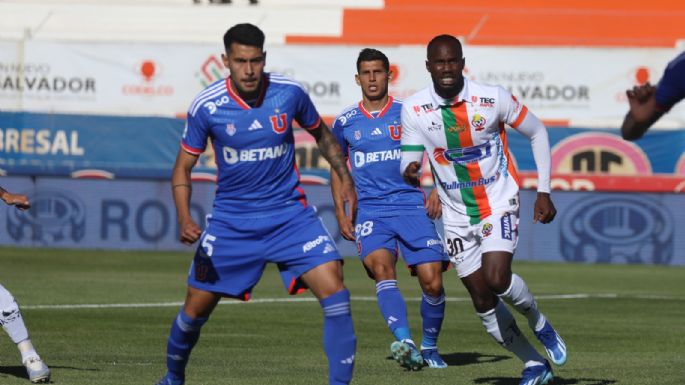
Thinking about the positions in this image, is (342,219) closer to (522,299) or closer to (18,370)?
(522,299)

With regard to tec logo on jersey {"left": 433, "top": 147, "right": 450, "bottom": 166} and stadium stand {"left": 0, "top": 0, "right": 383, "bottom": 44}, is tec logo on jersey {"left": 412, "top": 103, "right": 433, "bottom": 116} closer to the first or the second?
tec logo on jersey {"left": 433, "top": 147, "right": 450, "bottom": 166}

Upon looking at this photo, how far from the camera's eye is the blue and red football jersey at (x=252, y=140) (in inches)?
348

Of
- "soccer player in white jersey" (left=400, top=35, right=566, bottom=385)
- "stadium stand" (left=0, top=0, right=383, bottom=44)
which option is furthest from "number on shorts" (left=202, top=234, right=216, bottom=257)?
"stadium stand" (left=0, top=0, right=383, bottom=44)

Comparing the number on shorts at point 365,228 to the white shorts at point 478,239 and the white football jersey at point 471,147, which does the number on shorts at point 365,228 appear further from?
the white football jersey at point 471,147

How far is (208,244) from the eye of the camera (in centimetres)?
901

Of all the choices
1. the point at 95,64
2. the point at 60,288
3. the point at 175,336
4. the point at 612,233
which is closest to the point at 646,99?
the point at 175,336

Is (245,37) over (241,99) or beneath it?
over

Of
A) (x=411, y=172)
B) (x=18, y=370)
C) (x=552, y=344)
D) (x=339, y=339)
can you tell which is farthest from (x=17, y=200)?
(x=552, y=344)

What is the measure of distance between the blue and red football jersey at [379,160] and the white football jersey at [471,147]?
1911 millimetres

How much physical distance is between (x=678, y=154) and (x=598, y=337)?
1734cm

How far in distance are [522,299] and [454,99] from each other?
1493mm

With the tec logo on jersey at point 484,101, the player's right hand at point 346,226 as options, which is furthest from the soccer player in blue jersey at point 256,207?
the tec logo on jersey at point 484,101

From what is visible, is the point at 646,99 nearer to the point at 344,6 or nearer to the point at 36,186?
the point at 36,186

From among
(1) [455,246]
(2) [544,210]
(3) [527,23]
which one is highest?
(3) [527,23]
